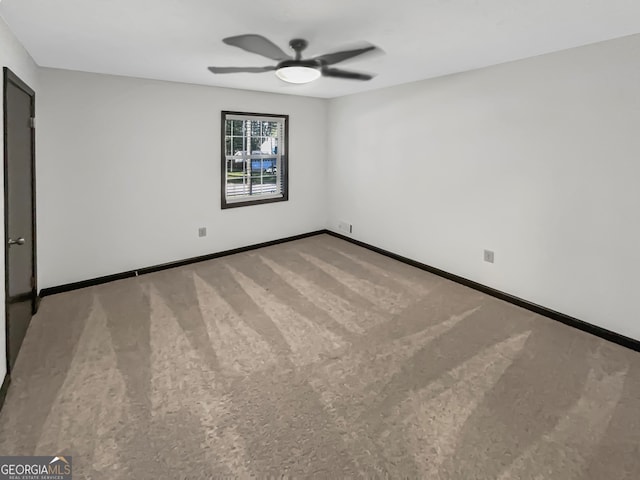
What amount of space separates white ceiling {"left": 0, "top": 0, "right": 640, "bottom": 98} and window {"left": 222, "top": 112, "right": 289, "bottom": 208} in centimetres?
161

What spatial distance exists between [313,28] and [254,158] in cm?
313

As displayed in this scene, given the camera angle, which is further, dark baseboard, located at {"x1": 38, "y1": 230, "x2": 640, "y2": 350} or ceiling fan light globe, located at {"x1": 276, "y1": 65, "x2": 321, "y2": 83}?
dark baseboard, located at {"x1": 38, "y1": 230, "x2": 640, "y2": 350}

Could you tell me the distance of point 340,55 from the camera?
3.06m

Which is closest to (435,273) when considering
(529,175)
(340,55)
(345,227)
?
(529,175)

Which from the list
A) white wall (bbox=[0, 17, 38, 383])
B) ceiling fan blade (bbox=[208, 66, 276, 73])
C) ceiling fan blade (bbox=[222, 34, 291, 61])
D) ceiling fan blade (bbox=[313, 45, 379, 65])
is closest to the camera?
white wall (bbox=[0, 17, 38, 383])

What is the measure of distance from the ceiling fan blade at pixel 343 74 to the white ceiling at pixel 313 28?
0.48 ft

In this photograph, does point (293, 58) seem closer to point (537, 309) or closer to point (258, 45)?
point (258, 45)

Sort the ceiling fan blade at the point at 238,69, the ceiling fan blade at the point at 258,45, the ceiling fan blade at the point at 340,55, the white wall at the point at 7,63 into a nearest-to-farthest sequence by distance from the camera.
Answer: the white wall at the point at 7,63
the ceiling fan blade at the point at 258,45
the ceiling fan blade at the point at 340,55
the ceiling fan blade at the point at 238,69

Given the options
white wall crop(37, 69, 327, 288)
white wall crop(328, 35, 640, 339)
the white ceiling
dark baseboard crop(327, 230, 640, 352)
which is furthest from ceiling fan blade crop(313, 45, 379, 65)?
dark baseboard crop(327, 230, 640, 352)

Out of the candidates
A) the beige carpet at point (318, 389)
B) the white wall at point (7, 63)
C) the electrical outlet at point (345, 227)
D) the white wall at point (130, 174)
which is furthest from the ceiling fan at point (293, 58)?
the electrical outlet at point (345, 227)

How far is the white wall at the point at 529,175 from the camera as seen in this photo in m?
2.88

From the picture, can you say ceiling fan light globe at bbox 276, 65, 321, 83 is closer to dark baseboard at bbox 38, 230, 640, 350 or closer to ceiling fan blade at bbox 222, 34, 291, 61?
ceiling fan blade at bbox 222, 34, 291, 61

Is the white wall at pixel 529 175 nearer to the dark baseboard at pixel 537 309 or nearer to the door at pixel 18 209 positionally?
the dark baseboard at pixel 537 309

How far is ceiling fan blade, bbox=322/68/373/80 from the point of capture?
11.7 ft
